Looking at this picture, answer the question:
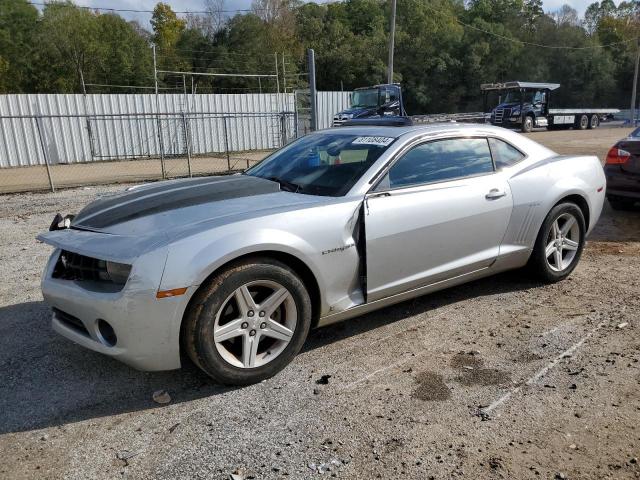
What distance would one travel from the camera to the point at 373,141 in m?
3.91

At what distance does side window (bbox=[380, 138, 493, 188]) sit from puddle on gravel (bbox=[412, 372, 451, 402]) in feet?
4.29

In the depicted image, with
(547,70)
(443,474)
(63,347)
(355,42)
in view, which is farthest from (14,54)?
(547,70)

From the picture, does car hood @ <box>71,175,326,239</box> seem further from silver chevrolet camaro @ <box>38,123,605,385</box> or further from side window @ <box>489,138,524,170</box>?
side window @ <box>489,138,524,170</box>

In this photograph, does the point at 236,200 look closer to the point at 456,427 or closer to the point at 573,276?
the point at 456,427

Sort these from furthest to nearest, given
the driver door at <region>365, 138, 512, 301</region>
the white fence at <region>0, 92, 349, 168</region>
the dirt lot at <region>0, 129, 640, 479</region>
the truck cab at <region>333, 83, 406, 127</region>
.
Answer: the truck cab at <region>333, 83, 406, 127</region>
the white fence at <region>0, 92, 349, 168</region>
the driver door at <region>365, 138, 512, 301</region>
the dirt lot at <region>0, 129, 640, 479</region>

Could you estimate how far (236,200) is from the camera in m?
3.45

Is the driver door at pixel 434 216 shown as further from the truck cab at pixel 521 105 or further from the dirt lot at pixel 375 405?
the truck cab at pixel 521 105

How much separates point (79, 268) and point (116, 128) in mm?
17313

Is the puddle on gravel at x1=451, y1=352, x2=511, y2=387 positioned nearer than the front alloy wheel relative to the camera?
No

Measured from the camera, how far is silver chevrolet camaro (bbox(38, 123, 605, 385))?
2850 mm

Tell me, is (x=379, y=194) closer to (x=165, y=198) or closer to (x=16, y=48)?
(x=165, y=198)

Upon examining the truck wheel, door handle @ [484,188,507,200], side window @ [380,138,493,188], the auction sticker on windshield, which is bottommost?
the truck wheel

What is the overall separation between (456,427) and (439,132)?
2311 millimetres

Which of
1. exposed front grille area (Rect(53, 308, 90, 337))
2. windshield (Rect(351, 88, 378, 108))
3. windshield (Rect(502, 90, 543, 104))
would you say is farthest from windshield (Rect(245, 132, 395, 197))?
windshield (Rect(502, 90, 543, 104))
